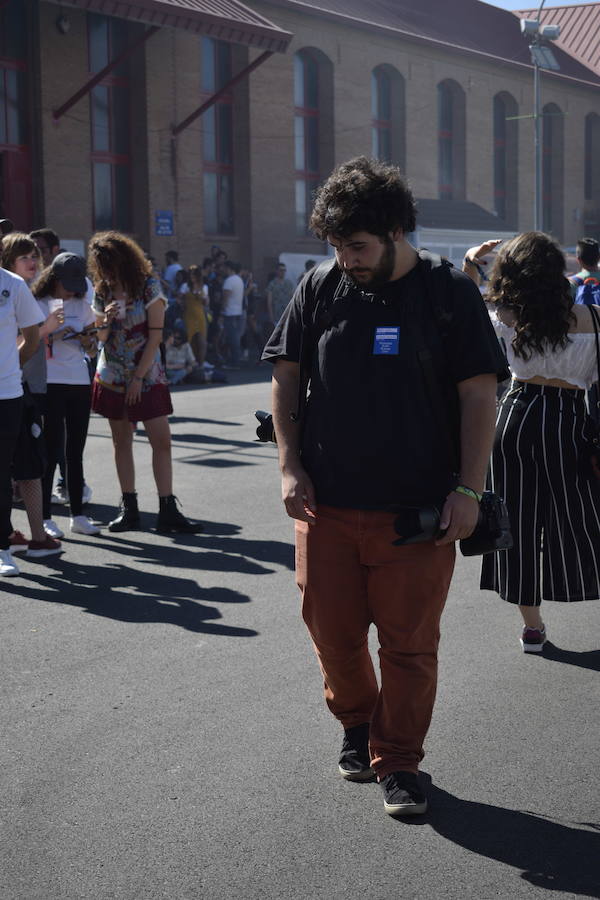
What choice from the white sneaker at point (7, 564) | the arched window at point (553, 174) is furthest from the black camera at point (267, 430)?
the arched window at point (553, 174)

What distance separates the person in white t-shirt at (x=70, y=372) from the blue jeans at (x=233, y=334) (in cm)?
1559

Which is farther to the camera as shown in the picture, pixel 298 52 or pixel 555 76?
pixel 555 76

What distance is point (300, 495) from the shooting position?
3.74 metres

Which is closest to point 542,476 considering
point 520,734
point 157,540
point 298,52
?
point 520,734

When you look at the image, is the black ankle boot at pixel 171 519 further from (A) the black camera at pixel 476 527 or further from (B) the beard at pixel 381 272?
(B) the beard at pixel 381 272

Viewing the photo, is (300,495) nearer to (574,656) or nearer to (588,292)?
(574,656)

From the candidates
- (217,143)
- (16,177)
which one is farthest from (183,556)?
(217,143)

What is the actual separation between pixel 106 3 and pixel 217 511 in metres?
16.0

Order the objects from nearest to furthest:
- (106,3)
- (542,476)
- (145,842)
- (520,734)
Result: 1. (145,842)
2. (520,734)
3. (542,476)
4. (106,3)

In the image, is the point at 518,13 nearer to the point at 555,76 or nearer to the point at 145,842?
the point at 555,76

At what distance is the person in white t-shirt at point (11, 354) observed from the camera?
639 cm

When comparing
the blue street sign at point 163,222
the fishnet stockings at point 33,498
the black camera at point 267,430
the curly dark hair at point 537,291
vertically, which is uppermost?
the blue street sign at point 163,222

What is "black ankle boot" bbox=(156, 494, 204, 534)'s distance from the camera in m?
7.95

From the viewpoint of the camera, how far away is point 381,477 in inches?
144
